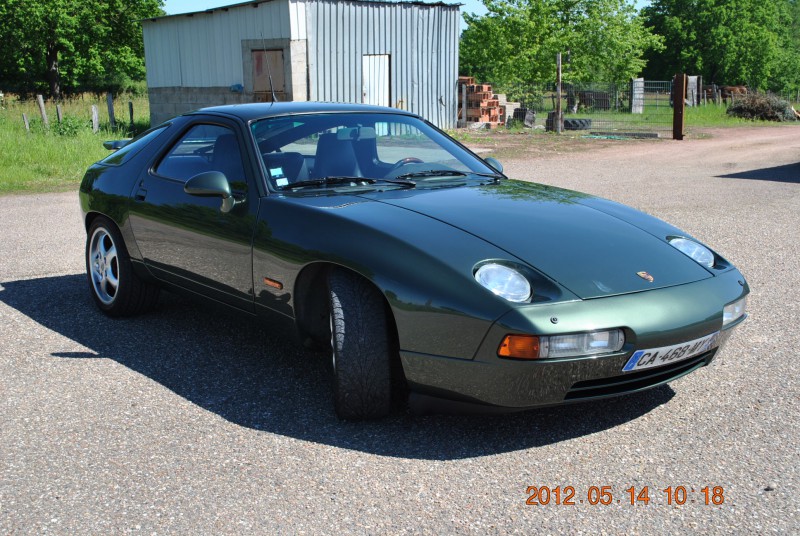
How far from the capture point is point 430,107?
24.2m

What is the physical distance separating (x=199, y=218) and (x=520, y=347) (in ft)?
6.89

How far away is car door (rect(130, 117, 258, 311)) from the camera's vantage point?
4.28m

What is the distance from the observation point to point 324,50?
2148cm

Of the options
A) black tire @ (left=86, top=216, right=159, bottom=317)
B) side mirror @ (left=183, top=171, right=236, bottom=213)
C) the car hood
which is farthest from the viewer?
black tire @ (left=86, top=216, right=159, bottom=317)

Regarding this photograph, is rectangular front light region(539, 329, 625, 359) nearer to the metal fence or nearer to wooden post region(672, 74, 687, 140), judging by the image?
wooden post region(672, 74, 687, 140)

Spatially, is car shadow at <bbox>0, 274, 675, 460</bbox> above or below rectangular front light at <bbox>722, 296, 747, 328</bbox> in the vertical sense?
below

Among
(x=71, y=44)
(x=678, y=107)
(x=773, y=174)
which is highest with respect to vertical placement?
(x=71, y=44)

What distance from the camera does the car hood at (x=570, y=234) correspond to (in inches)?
138

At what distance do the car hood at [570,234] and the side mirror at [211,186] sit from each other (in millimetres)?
735

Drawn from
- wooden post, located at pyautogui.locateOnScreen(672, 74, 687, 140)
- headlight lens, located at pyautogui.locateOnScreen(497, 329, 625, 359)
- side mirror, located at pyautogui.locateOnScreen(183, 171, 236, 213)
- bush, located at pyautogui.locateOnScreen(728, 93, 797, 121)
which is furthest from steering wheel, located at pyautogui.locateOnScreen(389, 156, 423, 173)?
bush, located at pyautogui.locateOnScreen(728, 93, 797, 121)

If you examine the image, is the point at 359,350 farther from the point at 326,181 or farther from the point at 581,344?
the point at 326,181

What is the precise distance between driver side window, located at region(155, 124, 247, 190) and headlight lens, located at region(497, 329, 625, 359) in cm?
180

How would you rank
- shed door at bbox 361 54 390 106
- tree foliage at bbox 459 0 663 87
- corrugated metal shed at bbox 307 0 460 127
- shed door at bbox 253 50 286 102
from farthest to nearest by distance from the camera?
tree foliage at bbox 459 0 663 87 → shed door at bbox 361 54 390 106 → corrugated metal shed at bbox 307 0 460 127 → shed door at bbox 253 50 286 102
